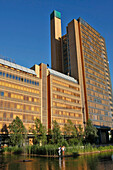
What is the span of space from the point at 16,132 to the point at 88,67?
62114 millimetres

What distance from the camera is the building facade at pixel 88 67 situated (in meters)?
94.7

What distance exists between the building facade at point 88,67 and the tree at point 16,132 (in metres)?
42.3

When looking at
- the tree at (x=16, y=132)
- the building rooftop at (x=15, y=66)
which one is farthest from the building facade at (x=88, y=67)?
the tree at (x=16, y=132)

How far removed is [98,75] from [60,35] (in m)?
41.7

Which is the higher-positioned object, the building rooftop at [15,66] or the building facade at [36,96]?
the building rooftop at [15,66]

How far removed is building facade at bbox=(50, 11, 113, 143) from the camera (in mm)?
94688

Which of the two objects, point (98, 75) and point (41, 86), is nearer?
point (41, 86)

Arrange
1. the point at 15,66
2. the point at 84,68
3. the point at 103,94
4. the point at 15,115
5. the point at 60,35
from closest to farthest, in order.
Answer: the point at 15,115, the point at 15,66, the point at 84,68, the point at 103,94, the point at 60,35

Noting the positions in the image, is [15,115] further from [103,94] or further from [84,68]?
[103,94]

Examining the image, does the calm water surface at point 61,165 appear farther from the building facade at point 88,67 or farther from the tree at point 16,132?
the building facade at point 88,67

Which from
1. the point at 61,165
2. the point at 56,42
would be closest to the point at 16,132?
the point at 61,165

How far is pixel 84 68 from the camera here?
98250mm

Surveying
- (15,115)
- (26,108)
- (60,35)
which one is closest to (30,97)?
(26,108)

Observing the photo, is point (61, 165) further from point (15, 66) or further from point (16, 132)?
point (15, 66)
